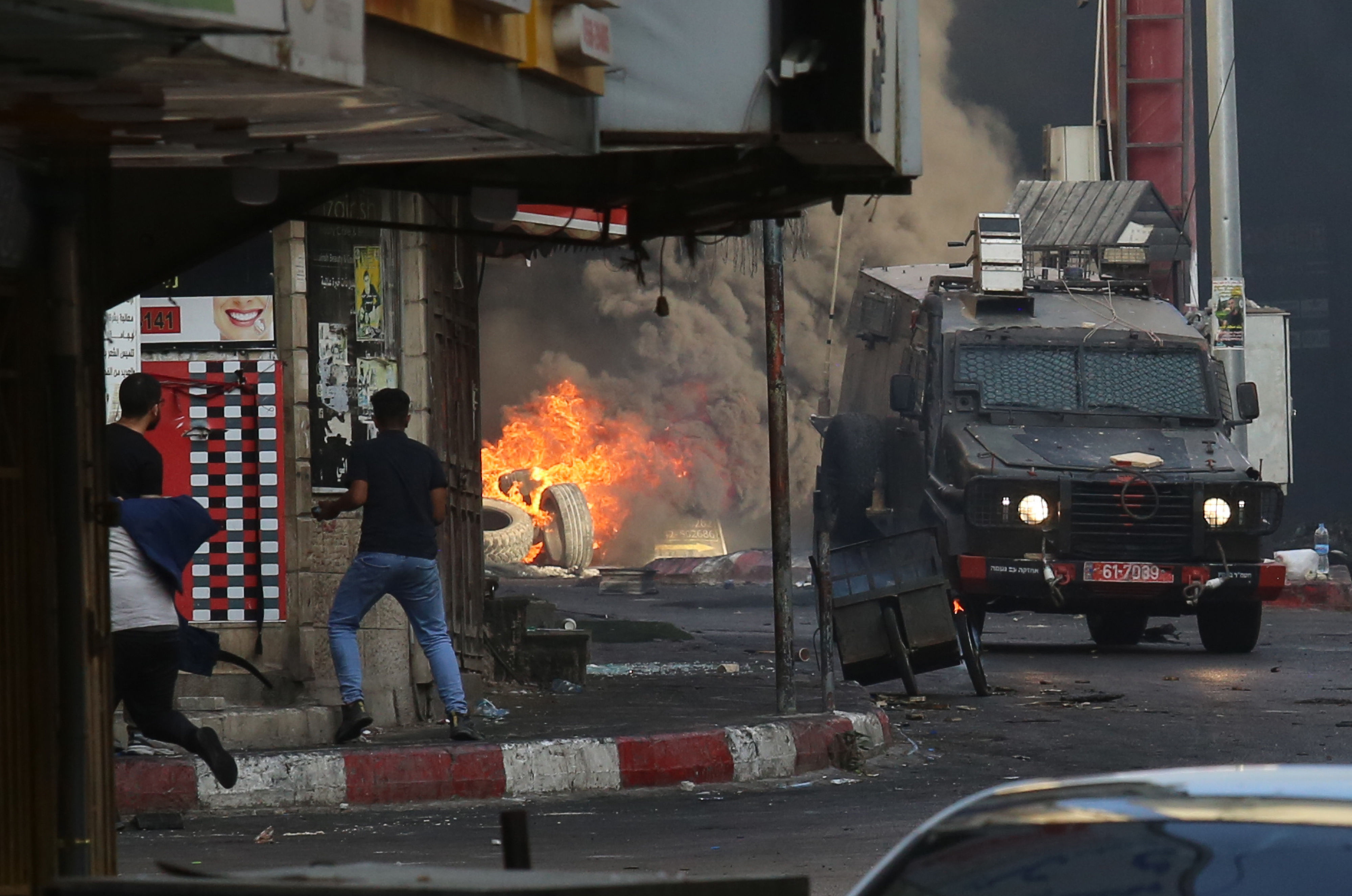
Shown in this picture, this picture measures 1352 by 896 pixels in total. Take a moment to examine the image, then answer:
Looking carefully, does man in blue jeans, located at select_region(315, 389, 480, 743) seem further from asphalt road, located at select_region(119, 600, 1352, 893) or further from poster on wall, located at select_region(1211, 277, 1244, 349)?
poster on wall, located at select_region(1211, 277, 1244, 349)

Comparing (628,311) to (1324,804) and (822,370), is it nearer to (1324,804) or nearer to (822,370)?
(822,370)

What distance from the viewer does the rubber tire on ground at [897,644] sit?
11.2m

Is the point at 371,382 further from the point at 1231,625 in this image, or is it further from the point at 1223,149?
the point at 1223,149

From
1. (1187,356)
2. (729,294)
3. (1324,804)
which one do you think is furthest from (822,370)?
(1324,804)

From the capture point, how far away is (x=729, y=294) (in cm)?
3766

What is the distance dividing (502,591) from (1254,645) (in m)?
9.54

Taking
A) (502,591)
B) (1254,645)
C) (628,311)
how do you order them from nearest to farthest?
(1254,645), (502,591), (628,311)

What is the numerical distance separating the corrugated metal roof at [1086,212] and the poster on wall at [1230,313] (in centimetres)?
212

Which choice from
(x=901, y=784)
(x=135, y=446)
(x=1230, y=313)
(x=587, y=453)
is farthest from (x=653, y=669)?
(x=587, y=453)

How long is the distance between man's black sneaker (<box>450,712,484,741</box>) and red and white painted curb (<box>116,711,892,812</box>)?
5 centimetres

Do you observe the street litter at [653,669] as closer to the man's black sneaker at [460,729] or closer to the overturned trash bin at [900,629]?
the overturned trash bin at [900,629]

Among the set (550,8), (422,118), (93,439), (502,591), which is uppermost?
(550,8)

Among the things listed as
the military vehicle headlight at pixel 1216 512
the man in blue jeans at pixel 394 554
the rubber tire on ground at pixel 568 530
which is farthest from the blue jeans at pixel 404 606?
the rubber tire on ground at pixel 568 530

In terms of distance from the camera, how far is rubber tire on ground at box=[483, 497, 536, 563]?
89.2 ft
